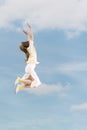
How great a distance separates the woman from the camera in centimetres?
4281

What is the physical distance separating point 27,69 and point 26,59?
631 mm

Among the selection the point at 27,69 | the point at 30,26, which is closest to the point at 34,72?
the point at 27,69

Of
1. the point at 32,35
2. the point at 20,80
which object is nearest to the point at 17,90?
the point at 20,80

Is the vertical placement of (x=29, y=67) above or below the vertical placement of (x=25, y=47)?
below

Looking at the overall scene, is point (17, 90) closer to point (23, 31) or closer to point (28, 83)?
point (28, 83)

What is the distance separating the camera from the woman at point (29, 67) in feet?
140

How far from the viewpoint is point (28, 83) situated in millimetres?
43469

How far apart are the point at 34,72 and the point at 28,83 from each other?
784mm

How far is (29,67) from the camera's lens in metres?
43.2

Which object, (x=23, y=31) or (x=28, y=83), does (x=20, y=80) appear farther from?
(x=23, y=31)

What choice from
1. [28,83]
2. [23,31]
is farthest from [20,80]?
[23,31]

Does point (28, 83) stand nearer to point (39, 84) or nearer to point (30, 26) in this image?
point (39, 84)

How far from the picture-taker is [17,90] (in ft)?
142

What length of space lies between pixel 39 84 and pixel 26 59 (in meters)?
1.79
